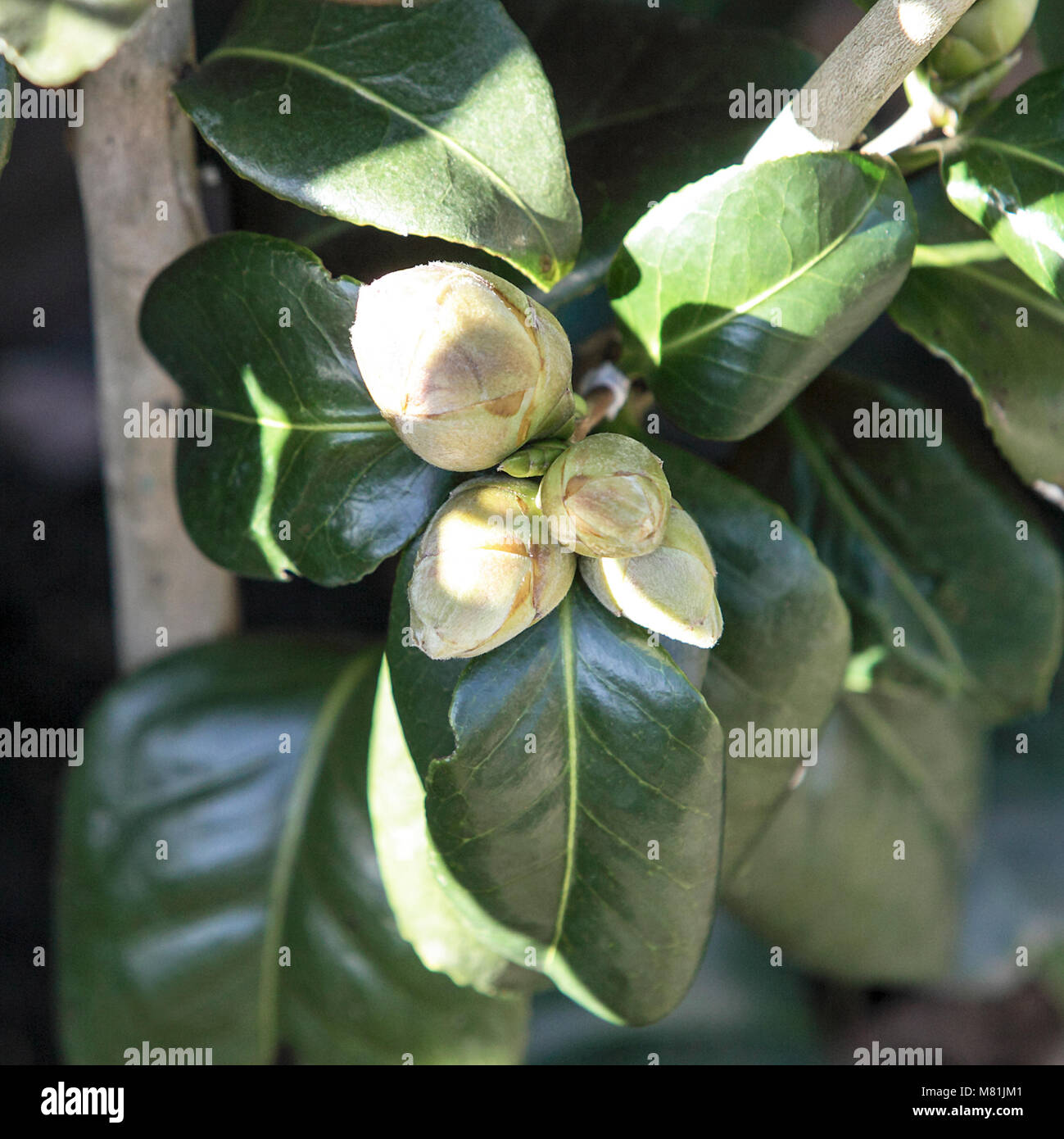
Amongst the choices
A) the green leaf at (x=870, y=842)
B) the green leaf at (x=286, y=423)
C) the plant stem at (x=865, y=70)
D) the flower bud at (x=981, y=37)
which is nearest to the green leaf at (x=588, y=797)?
the green leaf at (x=286, y=423)

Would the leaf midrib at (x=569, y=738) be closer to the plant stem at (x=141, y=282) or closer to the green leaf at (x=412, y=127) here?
the green leaf at (x=412, y=127)

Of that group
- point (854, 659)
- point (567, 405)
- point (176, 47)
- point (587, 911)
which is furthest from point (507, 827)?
point (176, 47)

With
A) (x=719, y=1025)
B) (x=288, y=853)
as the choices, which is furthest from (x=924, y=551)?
(x=719, y=1025)

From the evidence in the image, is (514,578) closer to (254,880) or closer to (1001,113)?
(1001,113)

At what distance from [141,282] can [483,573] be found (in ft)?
1.52

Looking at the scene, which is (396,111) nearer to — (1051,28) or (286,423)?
(286,423)

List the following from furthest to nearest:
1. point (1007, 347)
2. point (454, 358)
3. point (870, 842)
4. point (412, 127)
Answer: point (870, 842)
point (1007, 347)
point (412, 127)
point (454, 358)

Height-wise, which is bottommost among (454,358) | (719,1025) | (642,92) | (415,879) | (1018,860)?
(719,1025)

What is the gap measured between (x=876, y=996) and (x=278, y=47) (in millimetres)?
1466

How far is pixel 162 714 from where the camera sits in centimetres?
97

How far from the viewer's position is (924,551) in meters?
0.87

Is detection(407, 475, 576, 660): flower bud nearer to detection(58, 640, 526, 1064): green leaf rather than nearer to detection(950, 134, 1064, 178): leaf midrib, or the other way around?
detection(950, 134, 1064, 178): leaf midrib

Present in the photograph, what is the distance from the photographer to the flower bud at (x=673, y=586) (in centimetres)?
48

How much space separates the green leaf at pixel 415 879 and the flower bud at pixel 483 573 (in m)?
0.18
